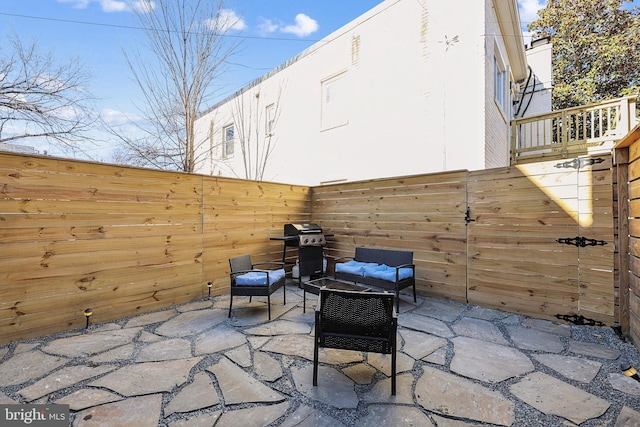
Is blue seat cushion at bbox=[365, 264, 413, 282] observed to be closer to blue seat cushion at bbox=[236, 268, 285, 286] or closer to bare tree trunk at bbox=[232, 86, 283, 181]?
blue seat cushion at bbox=[236, 268, 285, 286]

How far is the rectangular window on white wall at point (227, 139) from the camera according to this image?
10266 mm

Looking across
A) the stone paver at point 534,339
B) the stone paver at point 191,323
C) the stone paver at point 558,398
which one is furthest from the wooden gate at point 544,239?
the stone paver at point 191,323

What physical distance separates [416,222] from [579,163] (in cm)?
217

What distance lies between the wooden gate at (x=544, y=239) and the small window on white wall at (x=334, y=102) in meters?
4.25

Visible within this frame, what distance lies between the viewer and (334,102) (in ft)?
25.5

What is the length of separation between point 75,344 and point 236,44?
20.6 feet

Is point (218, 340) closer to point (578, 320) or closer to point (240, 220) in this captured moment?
point (240, 220)

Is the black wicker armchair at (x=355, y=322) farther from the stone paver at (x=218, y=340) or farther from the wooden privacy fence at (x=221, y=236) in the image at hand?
the wooden privacy fence at (x=221, y=236)

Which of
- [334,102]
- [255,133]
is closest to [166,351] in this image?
[334,102]

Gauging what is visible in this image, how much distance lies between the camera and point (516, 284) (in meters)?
3.83

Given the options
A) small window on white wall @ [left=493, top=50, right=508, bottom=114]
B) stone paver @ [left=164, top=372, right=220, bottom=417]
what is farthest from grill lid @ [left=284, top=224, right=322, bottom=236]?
small window on white wall @ [left=493, top=50, right=508, bottom=114]

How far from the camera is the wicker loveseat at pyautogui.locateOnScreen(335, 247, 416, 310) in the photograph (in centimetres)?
405

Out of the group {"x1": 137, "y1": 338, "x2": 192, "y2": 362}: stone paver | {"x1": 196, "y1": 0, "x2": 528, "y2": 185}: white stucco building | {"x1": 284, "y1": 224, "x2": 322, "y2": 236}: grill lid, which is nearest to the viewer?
{"x1": 137, "y1": 338, "x2": 192, "y2": 362}: stone paver

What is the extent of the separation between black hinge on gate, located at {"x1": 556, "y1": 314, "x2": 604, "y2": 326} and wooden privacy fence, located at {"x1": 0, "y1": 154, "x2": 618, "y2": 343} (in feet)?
0.15
